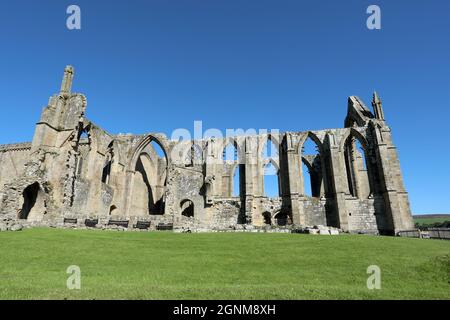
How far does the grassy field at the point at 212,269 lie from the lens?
17.8ft

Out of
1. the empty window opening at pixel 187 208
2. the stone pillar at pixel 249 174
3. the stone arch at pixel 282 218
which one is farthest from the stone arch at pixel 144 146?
the stone arch at pixel 282 218

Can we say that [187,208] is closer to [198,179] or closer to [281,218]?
[198,179]

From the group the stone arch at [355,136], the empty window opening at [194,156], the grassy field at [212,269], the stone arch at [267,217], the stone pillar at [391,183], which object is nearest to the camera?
the grassy field at [212,269]

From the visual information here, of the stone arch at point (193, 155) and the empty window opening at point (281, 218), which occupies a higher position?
the stone arch at point (193, 155)

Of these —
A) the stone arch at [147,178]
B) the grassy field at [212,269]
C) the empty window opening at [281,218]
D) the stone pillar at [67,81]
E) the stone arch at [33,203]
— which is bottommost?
the grassy field at [212,269]

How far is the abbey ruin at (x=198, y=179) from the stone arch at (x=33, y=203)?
0.07 metres

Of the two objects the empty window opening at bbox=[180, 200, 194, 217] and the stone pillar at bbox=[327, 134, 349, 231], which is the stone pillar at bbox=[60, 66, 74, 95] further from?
the stone pillar at bbox=[327, 134, 349, 231]

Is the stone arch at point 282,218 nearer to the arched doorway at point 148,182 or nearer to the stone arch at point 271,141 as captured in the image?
the stone arch at point 271,141

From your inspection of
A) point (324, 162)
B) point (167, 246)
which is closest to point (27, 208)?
point (167, 246)

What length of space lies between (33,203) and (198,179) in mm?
13487

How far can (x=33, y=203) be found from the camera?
20375 millimetres

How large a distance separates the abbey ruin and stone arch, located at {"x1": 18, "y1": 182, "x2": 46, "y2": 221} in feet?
0.23

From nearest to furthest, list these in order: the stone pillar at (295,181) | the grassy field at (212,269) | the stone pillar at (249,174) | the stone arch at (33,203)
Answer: the grassy field at (212,269), the stone arch at (33,203), the stone pillar at (295,181), the stone pillar at (249,174)

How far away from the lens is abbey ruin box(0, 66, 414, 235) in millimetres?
20344
